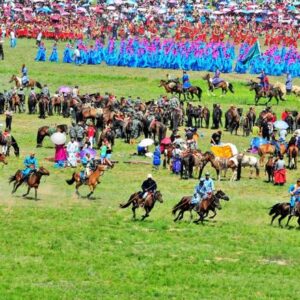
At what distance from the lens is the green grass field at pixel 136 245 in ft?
89.6

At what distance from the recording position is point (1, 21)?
284 feet

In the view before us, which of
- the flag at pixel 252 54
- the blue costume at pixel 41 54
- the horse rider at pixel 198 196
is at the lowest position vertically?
the horse rider at pixel 198 196

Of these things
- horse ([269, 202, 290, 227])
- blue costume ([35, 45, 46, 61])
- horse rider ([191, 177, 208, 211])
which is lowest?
horse ([269, 202, 290, 227])

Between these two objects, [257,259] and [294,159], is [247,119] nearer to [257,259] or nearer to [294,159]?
[294,159]

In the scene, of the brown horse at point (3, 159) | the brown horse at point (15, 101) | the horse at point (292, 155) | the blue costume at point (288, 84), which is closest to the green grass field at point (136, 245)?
the brown horse at point (3, 159)

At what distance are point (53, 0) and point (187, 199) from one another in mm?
64295

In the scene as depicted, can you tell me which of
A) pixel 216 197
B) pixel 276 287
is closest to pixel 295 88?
pixel 216 197

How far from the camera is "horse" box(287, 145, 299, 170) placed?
44.0 m

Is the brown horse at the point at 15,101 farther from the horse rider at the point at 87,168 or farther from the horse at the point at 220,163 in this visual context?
the horse rider at the point at 87,168

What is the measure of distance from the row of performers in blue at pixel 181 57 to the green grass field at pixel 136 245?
2755cm

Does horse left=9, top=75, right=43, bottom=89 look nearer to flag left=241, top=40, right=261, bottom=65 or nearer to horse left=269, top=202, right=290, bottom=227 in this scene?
flag left=241, top=40, right=261, bottom=65

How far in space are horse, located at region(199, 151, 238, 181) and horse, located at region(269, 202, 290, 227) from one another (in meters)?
7.03

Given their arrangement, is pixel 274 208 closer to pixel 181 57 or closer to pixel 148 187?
pixel 148 187

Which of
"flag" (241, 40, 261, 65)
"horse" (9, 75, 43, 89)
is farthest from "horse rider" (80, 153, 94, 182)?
"flag" (241, 40, 261, 65)
